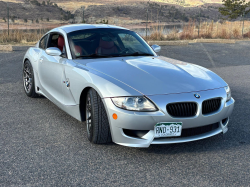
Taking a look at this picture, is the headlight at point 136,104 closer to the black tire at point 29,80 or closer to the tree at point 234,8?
the black tire at point 29,80

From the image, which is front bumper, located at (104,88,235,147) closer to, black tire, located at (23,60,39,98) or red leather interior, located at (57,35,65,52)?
red leather interior, located at (57,35,65,52)

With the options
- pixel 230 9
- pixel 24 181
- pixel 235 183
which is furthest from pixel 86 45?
pixel 230 9

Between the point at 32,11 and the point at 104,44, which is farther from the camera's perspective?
the point at 32,11

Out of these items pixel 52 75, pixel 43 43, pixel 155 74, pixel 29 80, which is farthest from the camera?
pixel 29 80

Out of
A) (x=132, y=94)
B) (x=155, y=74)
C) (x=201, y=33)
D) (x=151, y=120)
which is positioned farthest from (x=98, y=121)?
(x=201, y=33)

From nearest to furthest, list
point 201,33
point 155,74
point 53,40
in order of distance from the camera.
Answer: point 155,74 → point 53,40 → point 201,33

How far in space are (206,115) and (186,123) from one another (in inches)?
11.1

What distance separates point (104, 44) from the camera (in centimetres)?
483

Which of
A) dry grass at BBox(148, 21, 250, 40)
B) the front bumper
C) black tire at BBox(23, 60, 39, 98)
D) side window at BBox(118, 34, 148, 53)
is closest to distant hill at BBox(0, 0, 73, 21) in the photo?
dry grass at BBox(148, 21, 250, 40)

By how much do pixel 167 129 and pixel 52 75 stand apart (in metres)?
2.23

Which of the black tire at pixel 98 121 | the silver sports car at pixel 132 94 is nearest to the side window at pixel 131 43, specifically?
the silver sports car at pixel 132 94

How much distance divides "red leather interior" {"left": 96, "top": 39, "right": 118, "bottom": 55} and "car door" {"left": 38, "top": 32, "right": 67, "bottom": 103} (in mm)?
546

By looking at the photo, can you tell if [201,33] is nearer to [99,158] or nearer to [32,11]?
[99,158]

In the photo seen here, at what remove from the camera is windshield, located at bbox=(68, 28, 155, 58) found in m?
4.68
